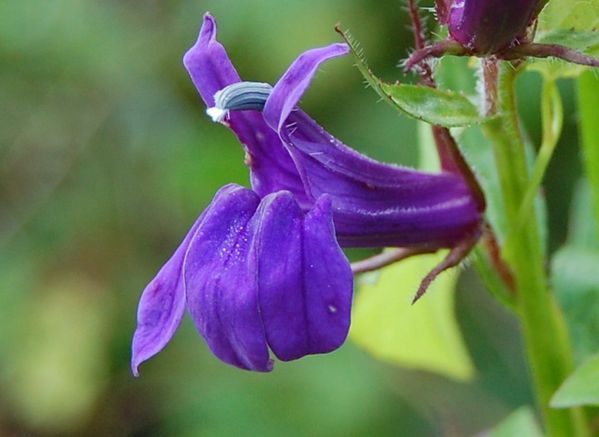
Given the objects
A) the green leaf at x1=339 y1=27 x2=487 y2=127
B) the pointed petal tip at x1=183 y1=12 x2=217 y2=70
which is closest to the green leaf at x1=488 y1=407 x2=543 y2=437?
the green leaf at x1=339 y1=27 x2=487 y2=127

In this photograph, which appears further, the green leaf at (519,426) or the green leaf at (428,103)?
the green leaf at (519,426)

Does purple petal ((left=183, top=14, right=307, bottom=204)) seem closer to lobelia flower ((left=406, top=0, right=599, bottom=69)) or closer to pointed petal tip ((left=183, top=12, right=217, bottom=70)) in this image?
pointed petal tip ((left=183, top=12, right=217, bottom=70))

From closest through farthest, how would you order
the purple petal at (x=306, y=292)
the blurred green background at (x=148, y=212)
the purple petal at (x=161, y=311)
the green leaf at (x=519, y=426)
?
the purple petal at (x=306, y=292) → the purple petal at (x=161, y=311) → the green leaf at (x=519, y=426) → the blurred green background at (x=148, y=212)

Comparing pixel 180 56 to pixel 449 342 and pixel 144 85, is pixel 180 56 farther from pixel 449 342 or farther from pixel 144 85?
pixel 449 342

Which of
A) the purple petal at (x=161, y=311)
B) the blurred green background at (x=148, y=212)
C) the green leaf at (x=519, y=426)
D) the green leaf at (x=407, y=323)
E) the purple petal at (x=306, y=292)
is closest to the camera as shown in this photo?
the purple petal at (x=306, y=292)

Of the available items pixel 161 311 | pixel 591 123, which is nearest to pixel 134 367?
pixel 161 311

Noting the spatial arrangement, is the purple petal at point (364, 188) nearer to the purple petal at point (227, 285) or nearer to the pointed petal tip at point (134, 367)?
the purple petal at point (227, 285)

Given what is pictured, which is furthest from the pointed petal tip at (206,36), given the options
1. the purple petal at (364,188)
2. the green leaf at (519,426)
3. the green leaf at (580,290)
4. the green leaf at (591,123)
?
the green leaf at (519,426)

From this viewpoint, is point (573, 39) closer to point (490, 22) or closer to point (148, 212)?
point (490, 22)
